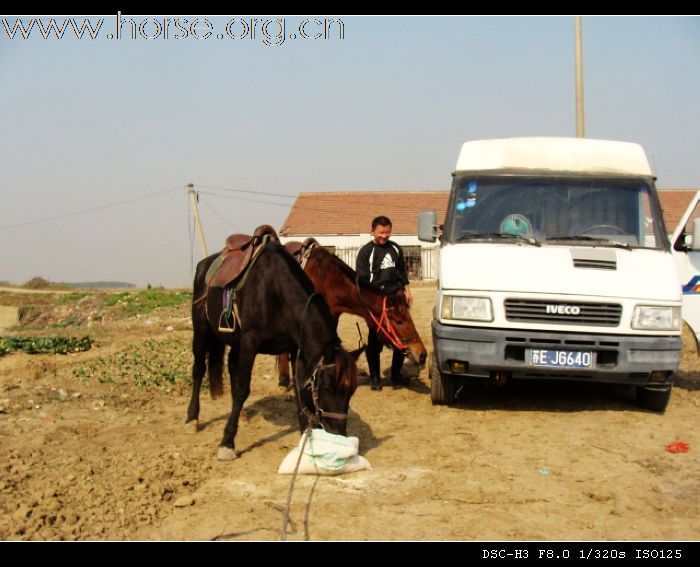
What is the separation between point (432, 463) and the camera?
5.73 m

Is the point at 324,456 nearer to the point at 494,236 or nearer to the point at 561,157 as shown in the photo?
the point at 494,236

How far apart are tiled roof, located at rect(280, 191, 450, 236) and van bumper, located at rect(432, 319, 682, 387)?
96.4ft

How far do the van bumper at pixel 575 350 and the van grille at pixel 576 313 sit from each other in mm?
120

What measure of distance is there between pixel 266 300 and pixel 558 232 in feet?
10.7

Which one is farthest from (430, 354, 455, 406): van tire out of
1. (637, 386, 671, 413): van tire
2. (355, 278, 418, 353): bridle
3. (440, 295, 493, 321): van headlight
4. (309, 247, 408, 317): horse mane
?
(637, 386, 671, 413): van tire

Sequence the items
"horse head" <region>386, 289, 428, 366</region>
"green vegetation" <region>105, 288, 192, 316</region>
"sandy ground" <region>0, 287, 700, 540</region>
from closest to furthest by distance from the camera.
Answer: "sandy ground" <region>0, 287, 700, 540</region>, "horse head" <region>386, 289, 428, 366</region>, "green vegetation" <region>105, 288, 192, 316</region>

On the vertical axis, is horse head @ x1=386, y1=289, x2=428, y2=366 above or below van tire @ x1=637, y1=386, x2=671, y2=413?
above

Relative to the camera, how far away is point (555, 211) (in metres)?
7.66

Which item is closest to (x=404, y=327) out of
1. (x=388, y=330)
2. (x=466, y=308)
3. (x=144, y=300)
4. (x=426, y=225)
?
(x=388, y=330)

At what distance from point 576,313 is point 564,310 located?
0.11 metres

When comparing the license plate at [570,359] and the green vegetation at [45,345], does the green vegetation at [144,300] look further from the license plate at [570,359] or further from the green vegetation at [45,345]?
the license plate at [570,359]

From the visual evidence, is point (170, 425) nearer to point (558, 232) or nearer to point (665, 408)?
point (558, 232)

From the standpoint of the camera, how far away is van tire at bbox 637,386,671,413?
7227 mm

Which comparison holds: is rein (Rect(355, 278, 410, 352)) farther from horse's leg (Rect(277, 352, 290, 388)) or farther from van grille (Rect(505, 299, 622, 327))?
van grille (Rect(505, 299, 622, 327))
